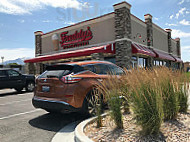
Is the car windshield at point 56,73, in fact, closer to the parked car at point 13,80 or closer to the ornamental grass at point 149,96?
the ornamental grass at point 149,96

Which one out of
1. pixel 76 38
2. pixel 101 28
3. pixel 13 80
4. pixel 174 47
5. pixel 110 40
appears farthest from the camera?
pixel 174 47

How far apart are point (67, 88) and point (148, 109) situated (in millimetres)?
2331

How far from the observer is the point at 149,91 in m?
2.99

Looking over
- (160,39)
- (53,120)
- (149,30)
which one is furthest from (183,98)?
(160,39)

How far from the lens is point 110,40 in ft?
56.7

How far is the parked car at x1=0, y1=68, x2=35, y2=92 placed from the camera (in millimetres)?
10922

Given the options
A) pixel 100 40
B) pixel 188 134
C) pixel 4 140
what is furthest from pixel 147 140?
pixel 100 40

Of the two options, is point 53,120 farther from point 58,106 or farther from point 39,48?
point 39,48

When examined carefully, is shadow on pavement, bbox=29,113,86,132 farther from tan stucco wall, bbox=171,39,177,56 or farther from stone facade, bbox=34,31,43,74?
tan stucco wall, bbox=171,39,177,56

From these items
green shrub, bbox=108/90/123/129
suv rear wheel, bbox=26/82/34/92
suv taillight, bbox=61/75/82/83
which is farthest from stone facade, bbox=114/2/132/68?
green shrub, bbox=108/90/123/129

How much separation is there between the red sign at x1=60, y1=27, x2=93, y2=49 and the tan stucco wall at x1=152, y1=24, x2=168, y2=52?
30.8 ft

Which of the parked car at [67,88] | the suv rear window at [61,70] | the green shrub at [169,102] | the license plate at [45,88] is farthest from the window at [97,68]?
the green shrub at [169,102]

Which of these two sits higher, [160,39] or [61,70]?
[160,39]

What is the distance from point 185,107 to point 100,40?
48.3 feet
